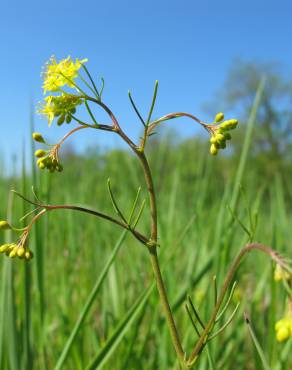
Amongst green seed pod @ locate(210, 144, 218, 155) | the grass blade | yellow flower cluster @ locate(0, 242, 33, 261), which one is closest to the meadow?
the grass blade

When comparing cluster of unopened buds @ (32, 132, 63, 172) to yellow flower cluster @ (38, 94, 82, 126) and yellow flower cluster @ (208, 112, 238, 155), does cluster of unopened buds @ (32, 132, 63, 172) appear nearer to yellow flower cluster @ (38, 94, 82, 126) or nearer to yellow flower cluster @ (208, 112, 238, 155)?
yellow flower cluster @ (38, 94, 82, 126)

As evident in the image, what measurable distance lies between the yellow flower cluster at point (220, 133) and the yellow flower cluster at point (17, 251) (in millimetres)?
516

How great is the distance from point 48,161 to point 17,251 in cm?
23

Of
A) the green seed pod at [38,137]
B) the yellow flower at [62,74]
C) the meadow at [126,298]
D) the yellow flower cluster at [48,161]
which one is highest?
the yellow flower at [62,74]

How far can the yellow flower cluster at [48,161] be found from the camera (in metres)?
1.14

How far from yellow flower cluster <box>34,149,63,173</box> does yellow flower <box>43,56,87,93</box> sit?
172 millimetres

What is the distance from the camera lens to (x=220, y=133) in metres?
1.17

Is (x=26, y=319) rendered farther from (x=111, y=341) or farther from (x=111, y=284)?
(x=111, y=284)

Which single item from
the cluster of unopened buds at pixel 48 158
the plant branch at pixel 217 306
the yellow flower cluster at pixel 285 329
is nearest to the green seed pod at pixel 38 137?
the cluster of unopened buds at pixel 48 158

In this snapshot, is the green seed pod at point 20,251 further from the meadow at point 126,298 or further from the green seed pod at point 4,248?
the meadow at point 126,298

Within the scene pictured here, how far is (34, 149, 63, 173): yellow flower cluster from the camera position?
1.14 metres

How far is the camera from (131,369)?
1898 millimetres

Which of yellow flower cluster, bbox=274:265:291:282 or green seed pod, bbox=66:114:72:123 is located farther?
green seed pod, bbox=66:114:72:123

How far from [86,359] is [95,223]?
50.8 inches
